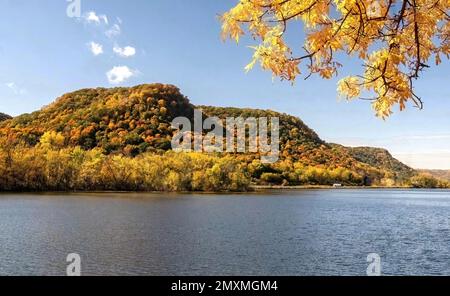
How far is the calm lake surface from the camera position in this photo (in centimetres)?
2184

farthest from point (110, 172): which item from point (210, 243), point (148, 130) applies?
point (210, 243)

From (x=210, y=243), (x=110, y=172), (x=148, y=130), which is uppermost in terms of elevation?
(x=148, y=130)

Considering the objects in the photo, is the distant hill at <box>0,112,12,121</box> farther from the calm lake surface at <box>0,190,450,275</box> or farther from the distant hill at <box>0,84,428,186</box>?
the calm lake surface at <box>0,190,450,275</box>

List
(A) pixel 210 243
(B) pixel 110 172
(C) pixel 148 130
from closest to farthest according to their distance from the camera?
(A) pixel 210 243 < (B) pixel 110 172 < (C) pixel 148 130

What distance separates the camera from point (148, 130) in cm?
11062

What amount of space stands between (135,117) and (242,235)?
87.3 m

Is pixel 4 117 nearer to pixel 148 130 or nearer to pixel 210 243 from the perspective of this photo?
pixel 148 130

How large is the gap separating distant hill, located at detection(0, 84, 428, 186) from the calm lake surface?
5858 cm

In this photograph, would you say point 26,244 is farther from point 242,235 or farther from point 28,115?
point 28,115

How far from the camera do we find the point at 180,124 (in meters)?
122

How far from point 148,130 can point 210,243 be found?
8434cm

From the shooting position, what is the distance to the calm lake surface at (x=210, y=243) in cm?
2184

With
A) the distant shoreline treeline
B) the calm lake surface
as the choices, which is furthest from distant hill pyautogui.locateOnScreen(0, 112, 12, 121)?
the calm lake surface

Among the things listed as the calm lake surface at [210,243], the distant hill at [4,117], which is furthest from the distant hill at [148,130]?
the calm lake surface at [210,243]
